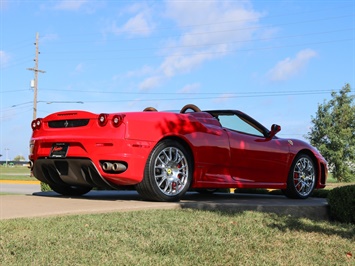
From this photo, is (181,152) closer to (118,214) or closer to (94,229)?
(118,214)

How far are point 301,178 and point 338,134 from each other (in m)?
41.5

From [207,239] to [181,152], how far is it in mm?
2227

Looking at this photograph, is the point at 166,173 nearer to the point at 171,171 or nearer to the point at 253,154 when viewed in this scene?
the point at 171,171

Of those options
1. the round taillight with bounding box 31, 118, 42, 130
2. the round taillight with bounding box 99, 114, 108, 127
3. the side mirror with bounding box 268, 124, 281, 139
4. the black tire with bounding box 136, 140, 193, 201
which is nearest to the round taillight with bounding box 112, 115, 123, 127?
the round taillight with bounding box 99, 114, 108, 127

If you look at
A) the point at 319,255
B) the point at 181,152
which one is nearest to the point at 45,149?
the point at 181,152

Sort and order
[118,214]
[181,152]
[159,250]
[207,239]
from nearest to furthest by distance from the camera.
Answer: [159,250]
[207,239]
[118,214]
[181,152]

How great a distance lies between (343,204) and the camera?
5.50m

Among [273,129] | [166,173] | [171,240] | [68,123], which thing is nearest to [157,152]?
[166,173]

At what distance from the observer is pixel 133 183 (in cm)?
561

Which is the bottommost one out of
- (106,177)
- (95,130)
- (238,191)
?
(238,191)

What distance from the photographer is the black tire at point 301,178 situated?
24.6 feet

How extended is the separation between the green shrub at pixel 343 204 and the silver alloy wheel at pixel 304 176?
1848 mm

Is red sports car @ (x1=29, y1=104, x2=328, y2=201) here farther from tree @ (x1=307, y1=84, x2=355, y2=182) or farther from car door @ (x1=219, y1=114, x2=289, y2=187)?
tree @ (x1=307, y1=84, x2=355, y2=182)

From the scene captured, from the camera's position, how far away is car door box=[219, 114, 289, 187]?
21.8 ft
